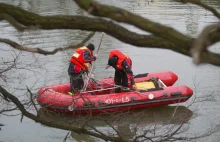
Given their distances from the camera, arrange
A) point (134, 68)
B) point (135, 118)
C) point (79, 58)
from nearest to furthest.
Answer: point (79, 58) < point (135, 118) < point (134, 68)

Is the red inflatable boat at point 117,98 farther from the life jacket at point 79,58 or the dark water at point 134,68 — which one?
the life jacket at point 79,58

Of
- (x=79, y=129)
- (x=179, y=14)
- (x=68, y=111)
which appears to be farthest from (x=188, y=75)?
(x=179, y=14)

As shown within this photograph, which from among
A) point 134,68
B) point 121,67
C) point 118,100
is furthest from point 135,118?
point 134,68

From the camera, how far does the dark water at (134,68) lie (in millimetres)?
9906

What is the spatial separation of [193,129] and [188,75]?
371 cm

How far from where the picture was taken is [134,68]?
46.0 ft

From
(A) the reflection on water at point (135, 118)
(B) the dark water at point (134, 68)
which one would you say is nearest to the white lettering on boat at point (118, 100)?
(A) the reflection on water at point (135, 118)

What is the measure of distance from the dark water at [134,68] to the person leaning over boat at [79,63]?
0.81 m

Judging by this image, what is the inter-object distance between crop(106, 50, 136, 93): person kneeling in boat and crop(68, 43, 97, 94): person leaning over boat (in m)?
0.44

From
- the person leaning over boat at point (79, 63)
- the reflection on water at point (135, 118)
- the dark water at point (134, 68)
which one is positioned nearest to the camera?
the reflection on water at point (135, 118)

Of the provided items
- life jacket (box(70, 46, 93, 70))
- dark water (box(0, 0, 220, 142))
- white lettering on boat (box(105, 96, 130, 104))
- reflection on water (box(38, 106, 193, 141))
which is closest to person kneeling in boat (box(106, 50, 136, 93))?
white lettering on boat (box(105, 96, 130, 104))

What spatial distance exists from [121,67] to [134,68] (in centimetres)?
375

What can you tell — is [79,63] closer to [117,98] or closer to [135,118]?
[117,98]

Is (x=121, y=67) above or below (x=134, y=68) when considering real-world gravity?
above
